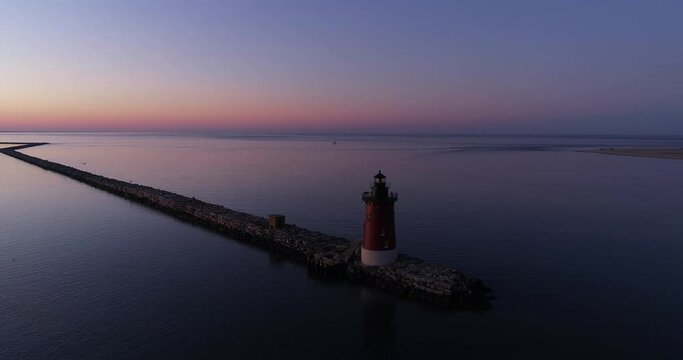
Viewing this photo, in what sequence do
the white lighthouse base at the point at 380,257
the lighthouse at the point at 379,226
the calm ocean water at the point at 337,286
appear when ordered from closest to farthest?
the calm ocean water at the point at 337,286
the lighthouse at the point at 379,226
the white lighthouse base at the point at 380,257

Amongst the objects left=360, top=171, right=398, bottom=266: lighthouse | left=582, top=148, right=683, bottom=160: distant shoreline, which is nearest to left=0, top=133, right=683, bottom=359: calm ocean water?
left=360, top=171, right=398, bottom=266: lighthouse

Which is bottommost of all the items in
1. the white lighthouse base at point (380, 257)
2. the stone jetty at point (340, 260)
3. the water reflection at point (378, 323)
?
the water reflection at point (378, 323)

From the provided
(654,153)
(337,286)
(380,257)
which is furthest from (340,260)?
(654,153)

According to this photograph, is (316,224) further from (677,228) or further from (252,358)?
(677,228)

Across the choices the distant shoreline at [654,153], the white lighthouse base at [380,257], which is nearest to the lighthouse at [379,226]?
the white lighthouse base at [380,257]

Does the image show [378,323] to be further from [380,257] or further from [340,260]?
[340,260]

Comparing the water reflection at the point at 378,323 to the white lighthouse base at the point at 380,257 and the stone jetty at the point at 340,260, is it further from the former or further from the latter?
the white lighthouse base at the point at 380,257
